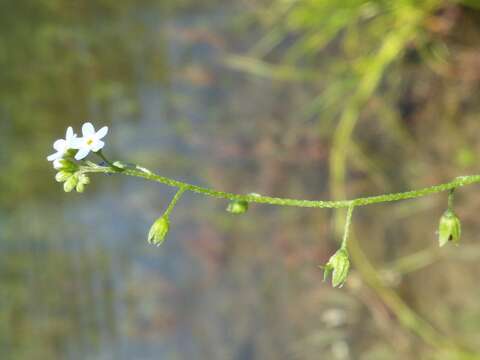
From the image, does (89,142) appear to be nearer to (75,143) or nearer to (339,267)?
(75,143)

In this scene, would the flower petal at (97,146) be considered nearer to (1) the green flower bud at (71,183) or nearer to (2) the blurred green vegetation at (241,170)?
(1) the green flower bud at (71,183)

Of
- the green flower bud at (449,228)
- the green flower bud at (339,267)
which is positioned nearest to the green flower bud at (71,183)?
the green flower bud at (339,267)

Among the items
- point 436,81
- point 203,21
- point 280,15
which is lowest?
point 436,81

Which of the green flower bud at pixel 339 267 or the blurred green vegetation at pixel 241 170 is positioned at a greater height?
the blurred green vegetation at pixel 241 170

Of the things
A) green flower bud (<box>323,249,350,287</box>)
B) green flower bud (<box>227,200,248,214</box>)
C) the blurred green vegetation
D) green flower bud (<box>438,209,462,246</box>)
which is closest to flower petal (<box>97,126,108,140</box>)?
green flower bud (<box>227,200,248,214</box>)

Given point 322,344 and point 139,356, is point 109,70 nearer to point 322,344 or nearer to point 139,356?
point 139,356

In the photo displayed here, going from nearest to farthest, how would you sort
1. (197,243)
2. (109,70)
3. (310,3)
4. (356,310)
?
1. (310,3)
2. (356,310)
3. (197,243)
4. (109,70)

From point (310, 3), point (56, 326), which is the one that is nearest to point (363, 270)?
point (310, 3)
